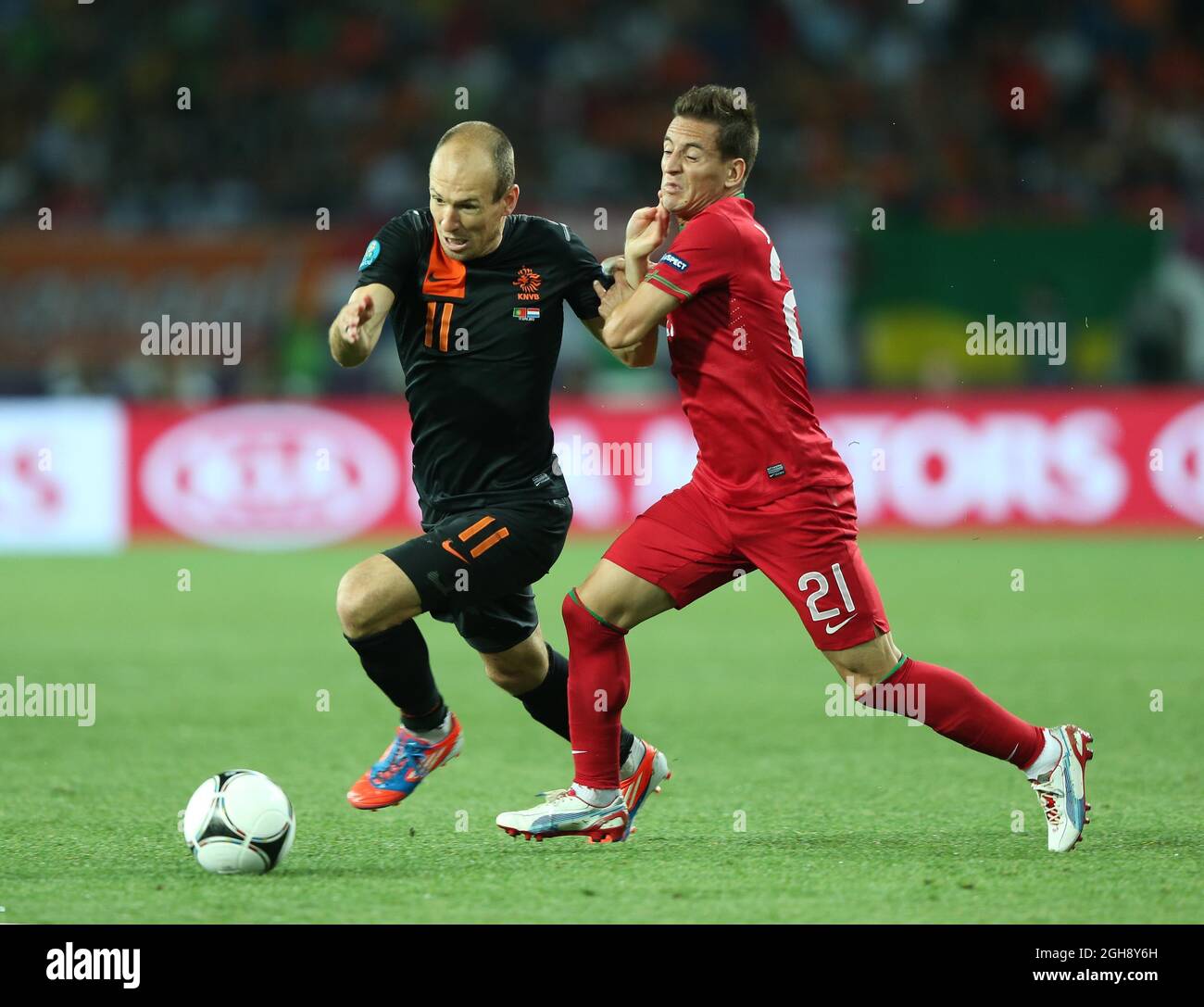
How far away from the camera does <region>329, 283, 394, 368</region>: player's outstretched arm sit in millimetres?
4887

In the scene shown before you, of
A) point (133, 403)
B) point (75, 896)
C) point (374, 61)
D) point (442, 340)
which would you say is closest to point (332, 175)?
point (374, 61)

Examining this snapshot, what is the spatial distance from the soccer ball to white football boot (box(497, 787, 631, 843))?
0.72m

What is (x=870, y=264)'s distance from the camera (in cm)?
1770

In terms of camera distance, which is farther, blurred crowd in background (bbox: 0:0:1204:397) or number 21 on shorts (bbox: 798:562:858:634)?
blurred crowd in background (bbox: 0:0:1204:397)

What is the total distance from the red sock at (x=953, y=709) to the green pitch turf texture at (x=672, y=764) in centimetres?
33

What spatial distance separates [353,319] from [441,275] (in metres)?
0.63

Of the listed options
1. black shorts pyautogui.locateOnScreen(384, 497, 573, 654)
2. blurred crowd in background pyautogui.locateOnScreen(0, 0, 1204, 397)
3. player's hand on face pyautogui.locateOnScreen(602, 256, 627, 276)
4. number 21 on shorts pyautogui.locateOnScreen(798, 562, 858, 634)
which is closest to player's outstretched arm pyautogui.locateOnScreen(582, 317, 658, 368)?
player's hand on face pyautogui.locateOnScreen(602, 256, 627, 276)

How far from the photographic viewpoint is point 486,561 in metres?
5.33

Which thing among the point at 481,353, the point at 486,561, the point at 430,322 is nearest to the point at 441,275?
the point at 430,322

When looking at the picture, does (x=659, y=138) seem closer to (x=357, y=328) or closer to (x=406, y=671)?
(x=406, y=671)

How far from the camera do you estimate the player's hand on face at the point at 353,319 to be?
4.88 meters

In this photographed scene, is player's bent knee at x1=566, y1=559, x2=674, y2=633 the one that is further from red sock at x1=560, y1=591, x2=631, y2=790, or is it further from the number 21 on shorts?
the number 21 on shorts

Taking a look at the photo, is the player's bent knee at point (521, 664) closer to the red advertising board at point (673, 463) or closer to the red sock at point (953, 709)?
the red sock at point (953, 709)
